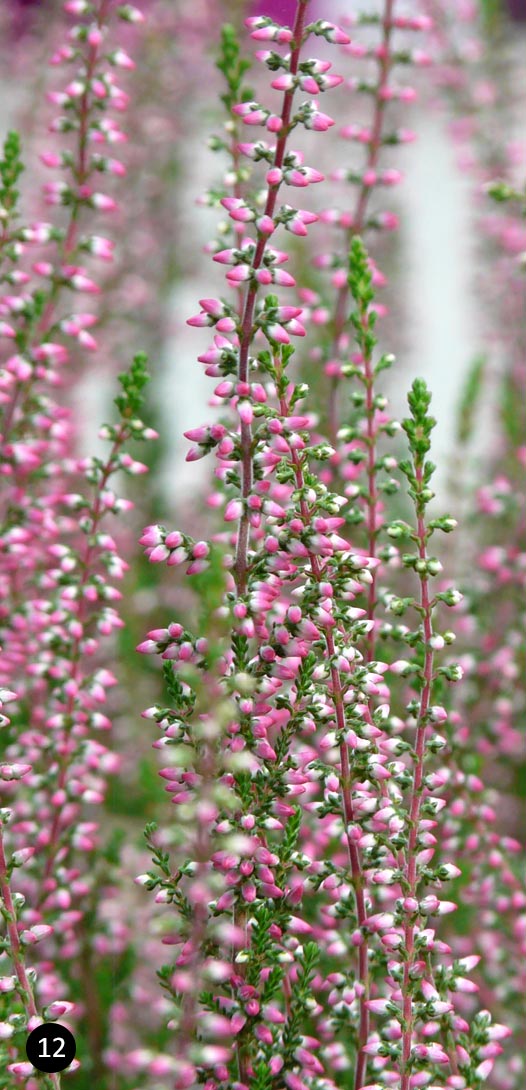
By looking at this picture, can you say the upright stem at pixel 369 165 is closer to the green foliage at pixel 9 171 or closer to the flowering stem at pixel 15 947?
the green foliage at pixel 9 171

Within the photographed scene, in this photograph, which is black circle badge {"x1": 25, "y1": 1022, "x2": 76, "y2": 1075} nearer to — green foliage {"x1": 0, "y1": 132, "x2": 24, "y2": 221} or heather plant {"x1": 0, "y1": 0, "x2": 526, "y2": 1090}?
heather plant {"x1": 0, "y1": 0, "x2": 526, "y2": 1090}

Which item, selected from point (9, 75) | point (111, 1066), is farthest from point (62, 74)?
point (111, 1066)

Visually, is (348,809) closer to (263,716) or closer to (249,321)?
(263,716)

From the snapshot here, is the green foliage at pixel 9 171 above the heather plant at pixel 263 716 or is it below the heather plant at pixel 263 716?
above

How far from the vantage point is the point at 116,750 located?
4.70ft

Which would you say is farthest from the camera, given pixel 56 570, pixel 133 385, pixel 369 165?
pixel 369 165

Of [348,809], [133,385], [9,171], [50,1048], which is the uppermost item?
[9,171]

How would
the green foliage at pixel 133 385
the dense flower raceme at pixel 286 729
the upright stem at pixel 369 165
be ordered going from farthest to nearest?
the upright stem at pixel 369 165, the green foliage at pixel 133 385, the dense flower raceme at pixel 286 729

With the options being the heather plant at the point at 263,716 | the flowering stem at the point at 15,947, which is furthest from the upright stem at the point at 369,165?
the flowering stem at the point at 15,947

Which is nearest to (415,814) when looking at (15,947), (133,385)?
(15,947)

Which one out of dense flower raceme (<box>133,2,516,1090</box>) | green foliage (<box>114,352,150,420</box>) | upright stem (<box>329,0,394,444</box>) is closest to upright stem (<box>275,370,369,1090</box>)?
dense flower raceme (<box>133,2,516,1090</box>)

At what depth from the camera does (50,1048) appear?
63 cm

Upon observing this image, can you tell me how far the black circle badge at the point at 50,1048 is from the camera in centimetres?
62

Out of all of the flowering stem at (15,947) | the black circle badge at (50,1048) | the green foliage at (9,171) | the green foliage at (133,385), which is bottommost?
the black circle badge at (50,1048)
